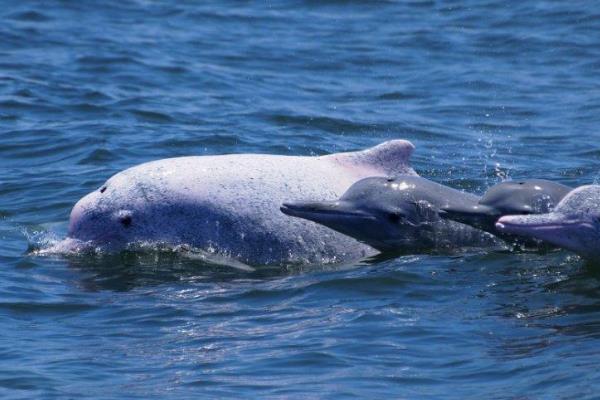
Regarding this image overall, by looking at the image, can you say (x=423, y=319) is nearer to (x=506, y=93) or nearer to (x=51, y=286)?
(x=51, y=286)

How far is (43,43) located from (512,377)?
1793 centimetres

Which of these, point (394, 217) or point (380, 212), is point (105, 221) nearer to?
point (380, 212)

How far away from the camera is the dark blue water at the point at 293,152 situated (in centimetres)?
1009

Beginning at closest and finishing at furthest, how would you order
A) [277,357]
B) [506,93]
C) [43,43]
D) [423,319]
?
[277,357]
[423,319]
[506,93]
[43,43]

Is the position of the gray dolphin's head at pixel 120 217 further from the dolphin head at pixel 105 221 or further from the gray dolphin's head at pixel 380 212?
the gray dolphin's head at pixel 380 212

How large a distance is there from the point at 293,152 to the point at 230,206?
5.57 metres

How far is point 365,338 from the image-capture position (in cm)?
1065

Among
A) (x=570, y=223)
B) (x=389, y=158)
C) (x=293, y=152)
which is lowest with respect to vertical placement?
(x=293, y=152)

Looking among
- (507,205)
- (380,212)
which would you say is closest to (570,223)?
(507,205)

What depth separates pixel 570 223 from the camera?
38.5 ft

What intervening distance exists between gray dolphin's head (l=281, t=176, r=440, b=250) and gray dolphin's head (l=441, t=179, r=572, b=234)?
441mm

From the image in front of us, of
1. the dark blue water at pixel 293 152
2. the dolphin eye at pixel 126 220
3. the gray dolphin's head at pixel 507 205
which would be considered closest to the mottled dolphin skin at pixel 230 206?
the dolphin eye at pixel 126 220

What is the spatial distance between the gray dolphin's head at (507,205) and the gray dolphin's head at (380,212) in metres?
0.44

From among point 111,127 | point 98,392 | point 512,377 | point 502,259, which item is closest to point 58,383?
point 98,392
